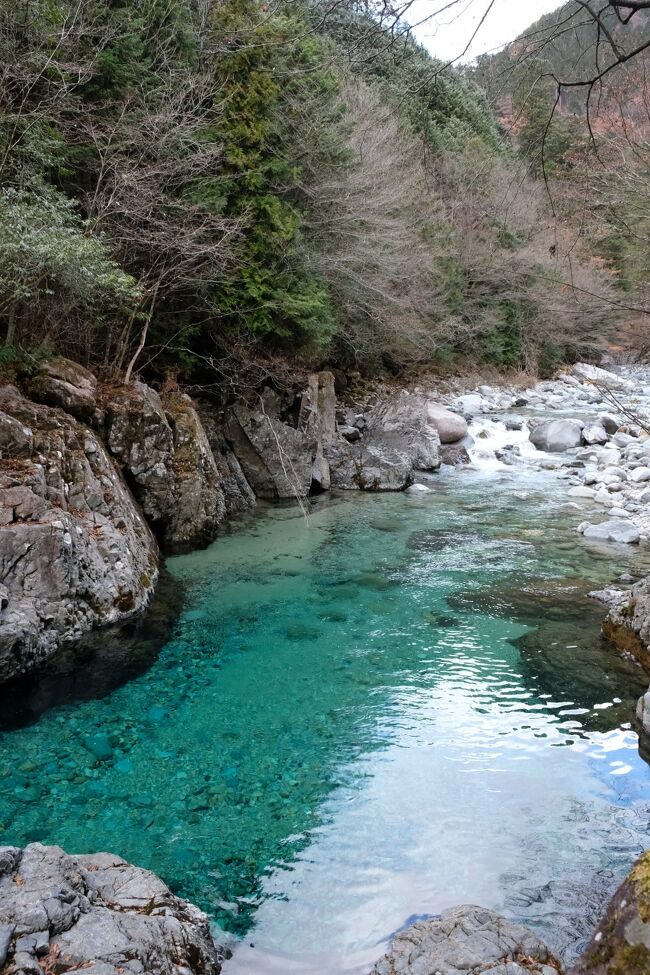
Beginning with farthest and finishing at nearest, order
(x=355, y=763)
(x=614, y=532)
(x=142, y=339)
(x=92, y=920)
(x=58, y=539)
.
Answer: (x=142, y=339), (x=614, y=532), (x=58, y=539), (x=355, y=763), (x=92, y=920)

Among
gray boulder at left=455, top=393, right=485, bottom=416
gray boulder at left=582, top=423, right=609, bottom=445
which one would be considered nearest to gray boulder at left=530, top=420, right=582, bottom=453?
gray boulder at left=582, top=423, right=609, bottom=445

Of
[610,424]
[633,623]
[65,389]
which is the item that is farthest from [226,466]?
[610,424]

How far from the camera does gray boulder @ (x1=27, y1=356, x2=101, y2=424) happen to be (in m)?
7.68

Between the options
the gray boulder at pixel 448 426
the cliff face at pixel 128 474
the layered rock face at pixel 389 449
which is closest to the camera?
the cliff face at pixel 128 474

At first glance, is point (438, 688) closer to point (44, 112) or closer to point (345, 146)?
point (44, 112)

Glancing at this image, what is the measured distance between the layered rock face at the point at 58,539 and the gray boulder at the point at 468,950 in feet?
12.8

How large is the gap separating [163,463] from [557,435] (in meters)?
10.9

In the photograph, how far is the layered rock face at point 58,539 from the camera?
5.61 m

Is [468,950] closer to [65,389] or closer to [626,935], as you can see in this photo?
[626,935]

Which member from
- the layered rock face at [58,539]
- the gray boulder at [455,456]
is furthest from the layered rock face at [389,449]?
the layered rock face at [58,539]

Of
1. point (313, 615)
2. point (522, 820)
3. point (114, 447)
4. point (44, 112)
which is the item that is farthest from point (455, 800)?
point (44, 112)

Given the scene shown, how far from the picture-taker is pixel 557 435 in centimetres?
1638

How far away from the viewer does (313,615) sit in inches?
277

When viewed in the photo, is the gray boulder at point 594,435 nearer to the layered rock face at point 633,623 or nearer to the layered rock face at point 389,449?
the layered rock face at point 389,449
